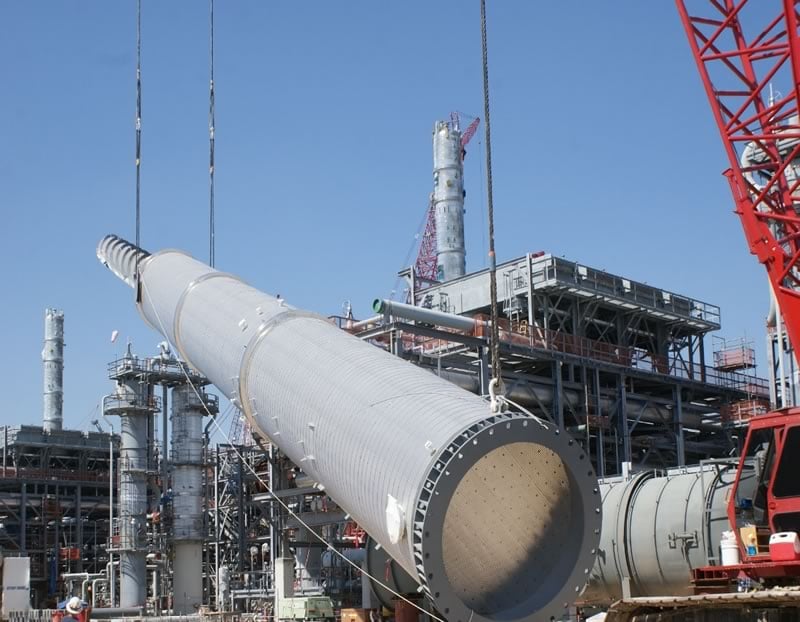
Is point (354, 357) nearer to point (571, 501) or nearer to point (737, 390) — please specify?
point (571, 501)

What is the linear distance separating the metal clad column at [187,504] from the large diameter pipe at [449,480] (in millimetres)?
36690

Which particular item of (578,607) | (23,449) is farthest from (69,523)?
(578,607)

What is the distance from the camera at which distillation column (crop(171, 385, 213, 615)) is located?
5434cm

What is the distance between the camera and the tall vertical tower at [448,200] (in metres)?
64.9

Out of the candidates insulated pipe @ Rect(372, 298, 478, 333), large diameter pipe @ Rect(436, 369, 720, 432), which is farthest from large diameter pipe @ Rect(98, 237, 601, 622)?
large diameter pipe @ Rect(436, 369, 720, 432)

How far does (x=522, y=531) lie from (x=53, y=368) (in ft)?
221

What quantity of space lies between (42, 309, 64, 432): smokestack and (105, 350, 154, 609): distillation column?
22.6 meters

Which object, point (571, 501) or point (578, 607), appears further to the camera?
point (578, 607)

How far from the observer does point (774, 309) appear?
40531 millimetres

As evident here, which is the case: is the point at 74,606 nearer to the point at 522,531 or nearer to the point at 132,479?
the point at 522,531

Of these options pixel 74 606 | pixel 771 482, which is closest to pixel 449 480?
pixel 74 606

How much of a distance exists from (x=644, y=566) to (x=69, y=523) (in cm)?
5053

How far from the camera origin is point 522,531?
49.5 ft

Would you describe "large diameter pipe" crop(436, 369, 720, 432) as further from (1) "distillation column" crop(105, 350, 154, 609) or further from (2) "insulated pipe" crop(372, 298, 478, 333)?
(1) "distillation column" crop(105, 350, 154, 609)
